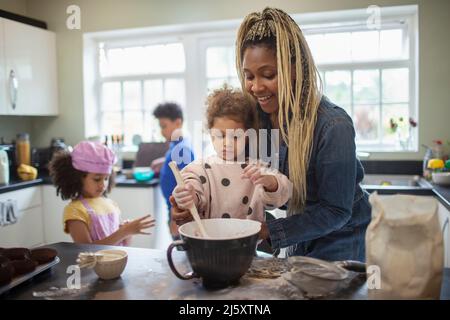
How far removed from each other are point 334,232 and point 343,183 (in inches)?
7.9

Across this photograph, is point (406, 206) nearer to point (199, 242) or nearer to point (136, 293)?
point (199, 242)

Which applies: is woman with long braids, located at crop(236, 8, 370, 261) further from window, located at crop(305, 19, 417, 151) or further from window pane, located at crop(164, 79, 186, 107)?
window pane, located at crop(164, 79, 186, 107)

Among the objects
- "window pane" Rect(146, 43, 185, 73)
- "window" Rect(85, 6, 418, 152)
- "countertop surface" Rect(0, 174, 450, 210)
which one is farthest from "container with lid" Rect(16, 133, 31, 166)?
"window pane" Rect(146, 43, 185, 73)

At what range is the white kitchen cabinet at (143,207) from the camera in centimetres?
294

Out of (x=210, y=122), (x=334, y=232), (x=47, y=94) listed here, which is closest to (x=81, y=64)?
(x=47, y=94)

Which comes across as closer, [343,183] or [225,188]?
[343,183]

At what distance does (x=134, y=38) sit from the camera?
11.7ft

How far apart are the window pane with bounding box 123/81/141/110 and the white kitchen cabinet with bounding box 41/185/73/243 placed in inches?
40.3

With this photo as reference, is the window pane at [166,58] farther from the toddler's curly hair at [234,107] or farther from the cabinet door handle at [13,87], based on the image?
the toddler's curly hair at [234,107]

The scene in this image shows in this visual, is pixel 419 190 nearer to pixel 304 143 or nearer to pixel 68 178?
pixel 304 143

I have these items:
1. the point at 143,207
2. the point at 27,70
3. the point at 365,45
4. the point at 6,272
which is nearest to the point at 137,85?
the point at 27,70

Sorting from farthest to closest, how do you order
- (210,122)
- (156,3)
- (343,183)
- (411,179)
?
(156,3)
(411,179)
(210,122)
(343,183)

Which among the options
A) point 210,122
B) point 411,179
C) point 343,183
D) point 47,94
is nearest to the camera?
point 343,183

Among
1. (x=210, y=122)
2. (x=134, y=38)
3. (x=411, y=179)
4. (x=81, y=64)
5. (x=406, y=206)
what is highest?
(x=134, y=38)
